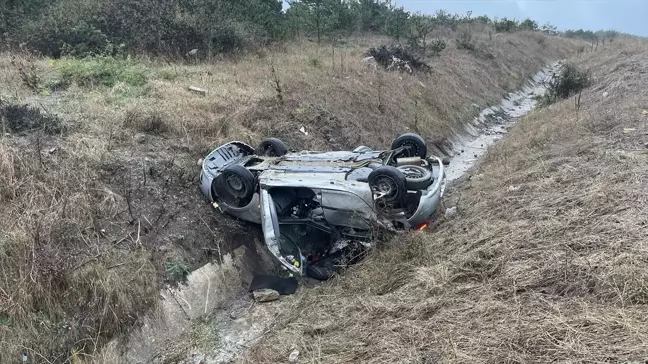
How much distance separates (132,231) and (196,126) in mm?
2716

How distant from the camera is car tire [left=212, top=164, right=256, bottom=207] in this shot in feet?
19.6

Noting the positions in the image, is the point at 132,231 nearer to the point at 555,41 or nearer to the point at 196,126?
the point at 196,126

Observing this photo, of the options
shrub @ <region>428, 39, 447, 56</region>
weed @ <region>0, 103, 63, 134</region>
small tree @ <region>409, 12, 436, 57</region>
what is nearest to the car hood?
weed @ <region>0, 103, 63, 134</region>

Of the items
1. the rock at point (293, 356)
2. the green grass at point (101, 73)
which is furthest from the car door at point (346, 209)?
the green grass at point (101, 73)

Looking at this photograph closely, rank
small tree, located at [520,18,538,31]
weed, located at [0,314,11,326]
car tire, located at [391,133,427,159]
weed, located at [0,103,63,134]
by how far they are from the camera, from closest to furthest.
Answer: weed, located at [0,314,11,326]
weed, located at [0,103,63,134]
car tire, located at [391,133,427,159]
small tree, located at [520,18,538,31]

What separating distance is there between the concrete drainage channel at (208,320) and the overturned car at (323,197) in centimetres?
64

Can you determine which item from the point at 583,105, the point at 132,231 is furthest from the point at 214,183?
the point at 583,105

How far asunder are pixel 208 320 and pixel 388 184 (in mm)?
2456

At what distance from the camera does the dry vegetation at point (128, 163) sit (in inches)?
170

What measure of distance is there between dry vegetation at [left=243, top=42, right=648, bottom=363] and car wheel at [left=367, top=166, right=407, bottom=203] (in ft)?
1.69

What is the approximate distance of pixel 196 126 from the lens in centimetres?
776

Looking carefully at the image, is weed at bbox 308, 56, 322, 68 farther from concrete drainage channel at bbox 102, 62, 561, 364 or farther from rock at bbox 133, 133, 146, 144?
concrete drainage channel at bbox 102, 62, 561, 364

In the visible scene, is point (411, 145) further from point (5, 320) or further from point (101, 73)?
point (101, 73)

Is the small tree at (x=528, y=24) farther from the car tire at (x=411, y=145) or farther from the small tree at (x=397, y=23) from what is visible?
the car tire at (x=411, y=145)
